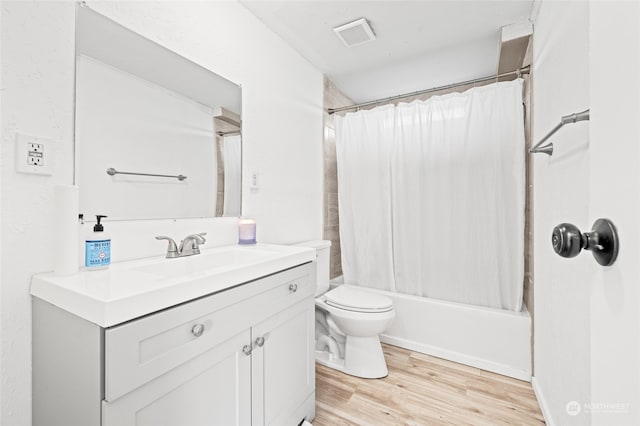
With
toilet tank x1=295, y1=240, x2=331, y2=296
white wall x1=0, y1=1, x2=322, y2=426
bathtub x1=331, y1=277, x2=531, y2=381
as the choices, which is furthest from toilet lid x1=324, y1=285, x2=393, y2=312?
white wall x1=0, y1=1, x2=322, y2=426

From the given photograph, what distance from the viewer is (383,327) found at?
70.4 inches

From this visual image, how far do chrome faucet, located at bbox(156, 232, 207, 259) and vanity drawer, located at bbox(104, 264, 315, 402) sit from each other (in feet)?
1.31

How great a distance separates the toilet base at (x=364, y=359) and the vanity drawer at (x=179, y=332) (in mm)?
889

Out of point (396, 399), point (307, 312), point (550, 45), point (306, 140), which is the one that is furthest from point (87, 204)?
point (550, 45)

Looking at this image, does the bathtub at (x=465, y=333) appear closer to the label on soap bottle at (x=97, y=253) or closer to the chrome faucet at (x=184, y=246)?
the chrome faucet at (x=184, y=246)

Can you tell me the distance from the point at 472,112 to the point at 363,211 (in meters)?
1.10

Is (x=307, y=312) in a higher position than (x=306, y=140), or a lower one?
lower

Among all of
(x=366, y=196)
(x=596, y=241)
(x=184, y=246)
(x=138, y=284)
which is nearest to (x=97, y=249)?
(x=138, y=284)

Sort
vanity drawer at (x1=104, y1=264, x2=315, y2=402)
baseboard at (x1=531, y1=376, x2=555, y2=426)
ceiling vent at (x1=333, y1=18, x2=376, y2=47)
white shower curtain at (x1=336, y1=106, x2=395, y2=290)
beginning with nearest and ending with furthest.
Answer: vanity drawer at (x1=104, y1=264, x2=315, y2=402), baseboard at (x1=531, y1=376, x2=555, y2=426), ceiling vent at (x1=333, y1=18, x2=376, y2=47), white shower curtain at (x1=336, y1=106, x2=395, y2=290)

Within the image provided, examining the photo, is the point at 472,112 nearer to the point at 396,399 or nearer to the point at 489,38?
the point at 489,38

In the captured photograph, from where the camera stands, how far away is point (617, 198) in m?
0.37

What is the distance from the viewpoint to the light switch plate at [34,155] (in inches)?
34.9

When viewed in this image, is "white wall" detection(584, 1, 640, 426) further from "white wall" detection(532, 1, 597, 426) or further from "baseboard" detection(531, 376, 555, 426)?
"baseboard" detection(531, 376, 555, 426)

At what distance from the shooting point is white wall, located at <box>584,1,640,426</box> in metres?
0.32
